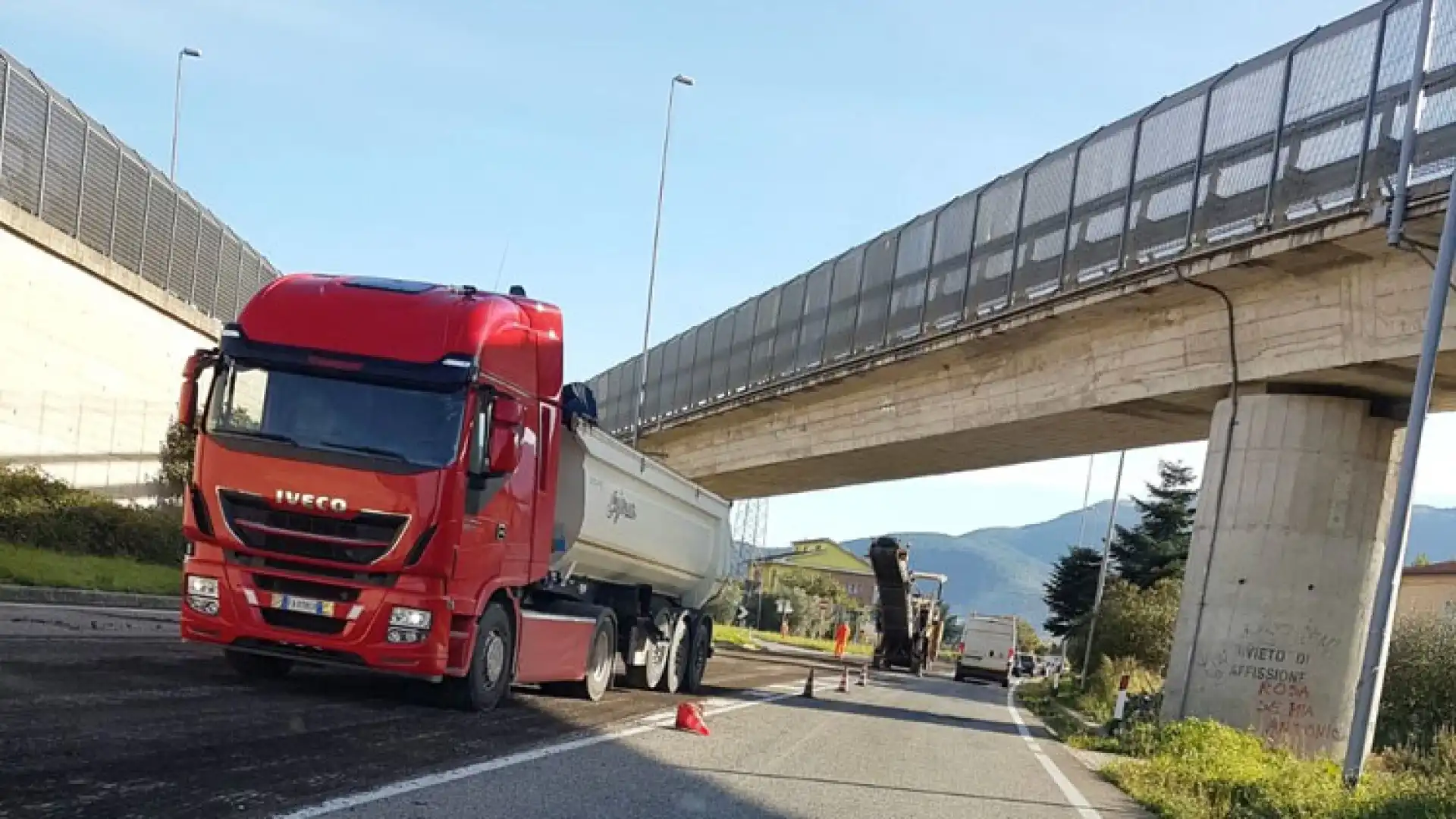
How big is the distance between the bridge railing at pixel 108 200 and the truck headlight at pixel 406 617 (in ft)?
48.4

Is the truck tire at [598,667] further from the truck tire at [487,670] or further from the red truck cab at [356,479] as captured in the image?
the red truck cab at [356,479]

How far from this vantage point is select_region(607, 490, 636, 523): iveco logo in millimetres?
14535

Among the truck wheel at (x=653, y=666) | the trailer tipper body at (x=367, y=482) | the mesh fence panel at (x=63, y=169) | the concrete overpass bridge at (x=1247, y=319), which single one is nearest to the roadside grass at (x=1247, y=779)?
the concrete overpass bridge at (x=1247, y=319)

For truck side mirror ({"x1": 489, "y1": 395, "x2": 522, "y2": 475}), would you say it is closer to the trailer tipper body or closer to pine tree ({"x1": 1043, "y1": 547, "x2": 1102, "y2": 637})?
the trailer tipper body

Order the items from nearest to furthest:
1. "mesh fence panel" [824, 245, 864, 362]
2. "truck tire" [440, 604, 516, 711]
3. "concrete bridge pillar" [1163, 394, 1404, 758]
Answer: "truck tire" [440, 604, 516, 711], "concrete bridge pillar" [1163, 394, 1404, 758], "mesh fence panel" [824, 245, 864, 362]

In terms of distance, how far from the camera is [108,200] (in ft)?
81.3

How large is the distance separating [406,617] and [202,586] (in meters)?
1.56

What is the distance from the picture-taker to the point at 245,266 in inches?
1286

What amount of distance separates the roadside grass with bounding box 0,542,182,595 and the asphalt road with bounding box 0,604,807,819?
4.29 m

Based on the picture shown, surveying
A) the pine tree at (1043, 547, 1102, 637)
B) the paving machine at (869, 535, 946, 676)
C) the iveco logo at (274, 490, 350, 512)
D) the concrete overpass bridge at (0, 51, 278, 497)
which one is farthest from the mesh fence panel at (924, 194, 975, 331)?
the pine tree at (1043, 547, 1102, 637)

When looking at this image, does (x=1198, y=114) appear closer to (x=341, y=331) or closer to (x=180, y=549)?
(x=341, y=331)

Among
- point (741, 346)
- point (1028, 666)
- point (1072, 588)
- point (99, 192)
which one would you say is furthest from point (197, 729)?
point (1028, 666)

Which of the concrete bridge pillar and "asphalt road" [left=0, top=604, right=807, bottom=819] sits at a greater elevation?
the concrete bridge pillar

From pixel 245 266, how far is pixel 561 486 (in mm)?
22582
